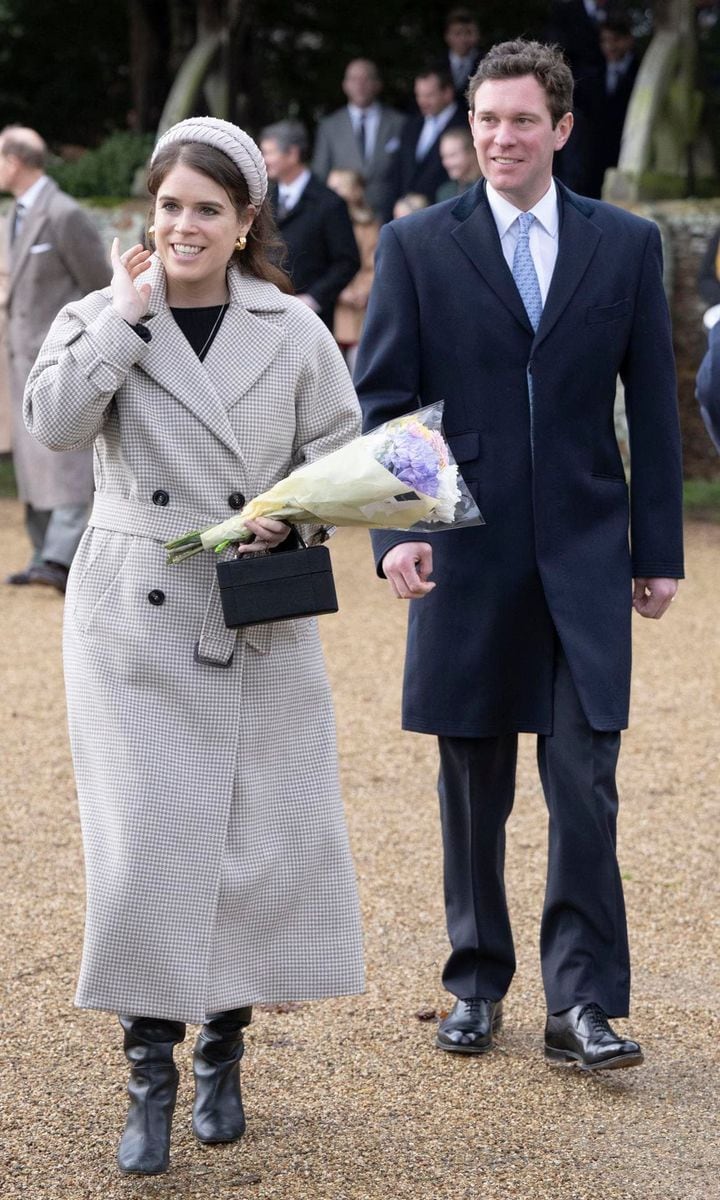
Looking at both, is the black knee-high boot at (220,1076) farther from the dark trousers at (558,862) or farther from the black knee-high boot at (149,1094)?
the dark trousers at (558,862)

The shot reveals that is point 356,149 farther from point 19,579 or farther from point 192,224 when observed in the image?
point 192,224

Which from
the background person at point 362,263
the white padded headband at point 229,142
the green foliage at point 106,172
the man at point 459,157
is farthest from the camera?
the green foliage at point 106,172

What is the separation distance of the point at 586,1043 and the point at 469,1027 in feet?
0.99

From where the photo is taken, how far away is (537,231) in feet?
13.0

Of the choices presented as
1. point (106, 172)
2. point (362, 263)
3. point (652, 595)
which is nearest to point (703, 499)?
point (362, 263)

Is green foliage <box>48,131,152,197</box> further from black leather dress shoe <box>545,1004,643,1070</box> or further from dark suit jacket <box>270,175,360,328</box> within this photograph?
black leather dress shoe <box>545,1004,643,1070</box>

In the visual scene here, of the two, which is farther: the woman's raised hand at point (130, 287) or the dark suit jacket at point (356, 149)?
the dark suit jacket at point (356, 149)

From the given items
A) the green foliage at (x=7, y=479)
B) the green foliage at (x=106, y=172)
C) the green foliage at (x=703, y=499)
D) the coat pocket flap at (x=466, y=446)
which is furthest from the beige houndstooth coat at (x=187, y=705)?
the green foliage at (x=106, y=172)

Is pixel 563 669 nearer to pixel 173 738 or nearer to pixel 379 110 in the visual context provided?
pixel 173 738

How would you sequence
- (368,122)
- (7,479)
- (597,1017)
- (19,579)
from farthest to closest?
(7,479)
(368,122)
(19,579)
(597,1017)

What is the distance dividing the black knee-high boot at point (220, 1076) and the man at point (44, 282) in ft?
18.5

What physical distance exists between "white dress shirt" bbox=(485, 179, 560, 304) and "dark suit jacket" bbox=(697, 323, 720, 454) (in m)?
0.48

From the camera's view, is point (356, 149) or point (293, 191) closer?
point (293, 191)

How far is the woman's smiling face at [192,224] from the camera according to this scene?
11.2 ft
